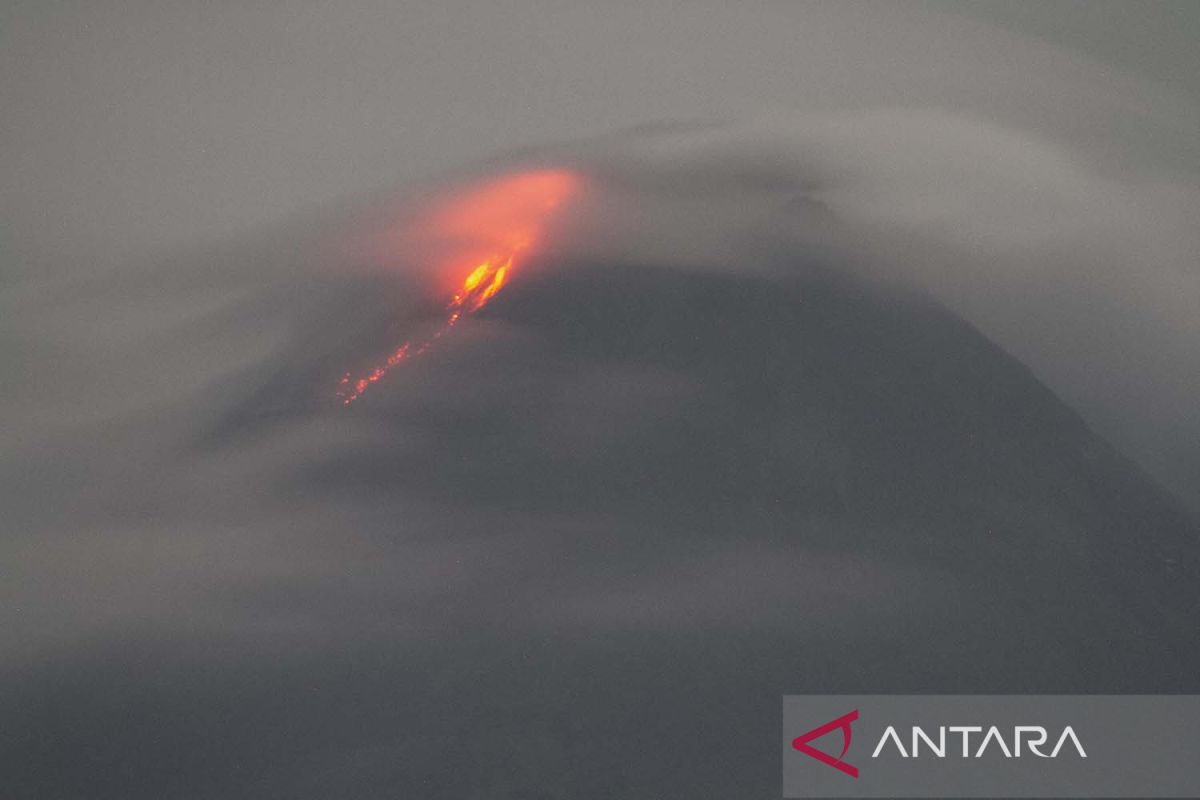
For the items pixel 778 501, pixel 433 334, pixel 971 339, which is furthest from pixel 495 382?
pixel 971 339

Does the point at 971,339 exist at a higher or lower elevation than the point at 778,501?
higher

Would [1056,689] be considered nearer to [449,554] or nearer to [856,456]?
[856,456]

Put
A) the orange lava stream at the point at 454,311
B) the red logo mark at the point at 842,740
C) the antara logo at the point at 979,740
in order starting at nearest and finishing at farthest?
the red logo mark at the point at 842,740 → the antara logo at the point at 979,740 → the orange lava stream at the point at 454,311

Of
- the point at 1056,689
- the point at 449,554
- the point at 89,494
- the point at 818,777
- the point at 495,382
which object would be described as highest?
the point at 495,382

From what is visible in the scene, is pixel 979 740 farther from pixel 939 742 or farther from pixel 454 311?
pixel 454 311

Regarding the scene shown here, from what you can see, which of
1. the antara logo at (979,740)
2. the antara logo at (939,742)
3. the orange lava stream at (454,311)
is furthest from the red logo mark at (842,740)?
the orange lava stream at (454,311)

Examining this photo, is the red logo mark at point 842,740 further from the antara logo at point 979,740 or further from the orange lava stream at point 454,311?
the orange lava stream at point 454,311
